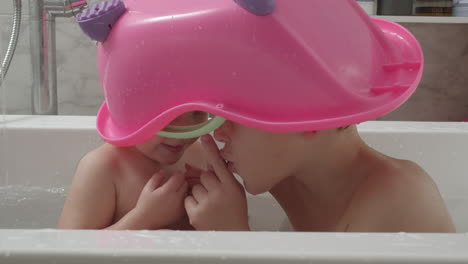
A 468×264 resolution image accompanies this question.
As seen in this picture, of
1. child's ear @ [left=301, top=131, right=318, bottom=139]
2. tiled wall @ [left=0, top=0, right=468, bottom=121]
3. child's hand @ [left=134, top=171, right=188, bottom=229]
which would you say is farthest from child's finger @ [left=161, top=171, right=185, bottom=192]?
tiled wall @ [left=0, top=0, right=468, bottom=121]

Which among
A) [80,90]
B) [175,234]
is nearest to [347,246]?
[175,234]

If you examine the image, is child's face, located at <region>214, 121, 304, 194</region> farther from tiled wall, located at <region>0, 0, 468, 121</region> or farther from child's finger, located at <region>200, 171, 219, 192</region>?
tiled wall, located at <region>0, 0, 468, 121</region>

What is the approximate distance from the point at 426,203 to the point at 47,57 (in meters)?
0.95

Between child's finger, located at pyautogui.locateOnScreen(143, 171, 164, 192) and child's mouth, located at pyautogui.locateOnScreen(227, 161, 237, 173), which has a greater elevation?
child's mouth, located at pyautogui.locateOnScreen(227, 161, 237, 173)

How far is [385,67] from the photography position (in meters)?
0.75

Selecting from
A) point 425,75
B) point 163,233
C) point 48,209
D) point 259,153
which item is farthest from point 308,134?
point 425,75

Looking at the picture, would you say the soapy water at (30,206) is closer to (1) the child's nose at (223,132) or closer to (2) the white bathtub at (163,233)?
(2) the white bathtub at (163,233)

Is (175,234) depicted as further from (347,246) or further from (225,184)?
(225,184)

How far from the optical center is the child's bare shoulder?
722mm

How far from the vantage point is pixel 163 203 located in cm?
82

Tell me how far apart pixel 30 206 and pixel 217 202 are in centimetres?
Result: 53

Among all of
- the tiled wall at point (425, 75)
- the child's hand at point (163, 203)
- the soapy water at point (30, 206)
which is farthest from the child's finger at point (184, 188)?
the tiled wall at point (425, 75)

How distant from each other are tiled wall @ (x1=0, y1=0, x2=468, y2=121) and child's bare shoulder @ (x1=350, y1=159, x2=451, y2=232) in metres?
1.25

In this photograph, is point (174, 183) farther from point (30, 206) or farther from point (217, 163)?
point (30, 206)
